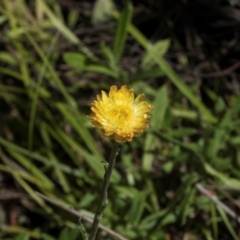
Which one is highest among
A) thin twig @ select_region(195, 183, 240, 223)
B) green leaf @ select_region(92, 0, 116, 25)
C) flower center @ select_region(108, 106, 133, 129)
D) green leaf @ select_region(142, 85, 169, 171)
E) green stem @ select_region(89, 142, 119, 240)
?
green leaf @ select_region(92, 0, 116, 25)

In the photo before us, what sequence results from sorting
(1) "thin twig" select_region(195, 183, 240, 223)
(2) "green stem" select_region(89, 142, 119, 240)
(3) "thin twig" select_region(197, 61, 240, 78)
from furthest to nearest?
(3) "thin twig" select_region(197, 61, 240, 78) → (1) "thin twig" select_region(195, 183, 240, 223) → (2) "green stem" select_region(89, 142, 119, 240)

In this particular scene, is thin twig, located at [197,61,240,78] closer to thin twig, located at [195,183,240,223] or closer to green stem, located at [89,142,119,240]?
thin twig, located at [195,183,240,223]

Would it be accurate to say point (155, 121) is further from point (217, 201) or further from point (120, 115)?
point (120, 115)

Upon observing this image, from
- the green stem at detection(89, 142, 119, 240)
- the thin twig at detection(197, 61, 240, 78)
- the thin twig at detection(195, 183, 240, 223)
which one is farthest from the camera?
the thin twig at detection(197, 61, 240, 78)

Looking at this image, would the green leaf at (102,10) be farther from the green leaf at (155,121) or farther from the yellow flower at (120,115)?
the yellow flower at (120,115)

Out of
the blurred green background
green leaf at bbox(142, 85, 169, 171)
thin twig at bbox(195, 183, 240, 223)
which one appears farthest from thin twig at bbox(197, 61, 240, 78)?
thin twig at bbox(195, 183, 240, 223)

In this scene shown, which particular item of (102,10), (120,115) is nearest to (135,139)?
(102,10)
